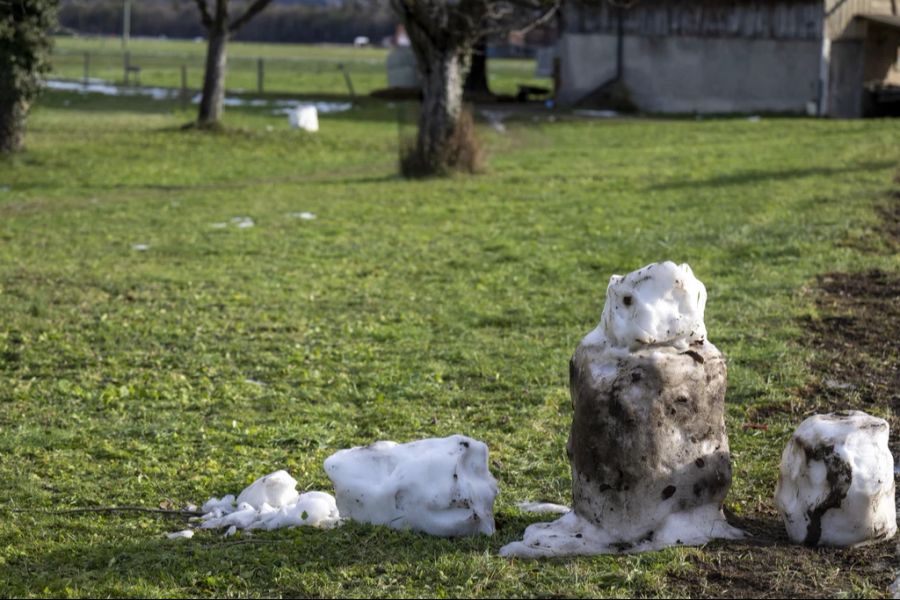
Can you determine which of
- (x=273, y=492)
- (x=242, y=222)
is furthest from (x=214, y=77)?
(x=273, y=492)

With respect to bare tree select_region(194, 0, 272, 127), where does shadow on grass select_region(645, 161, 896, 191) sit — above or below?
below

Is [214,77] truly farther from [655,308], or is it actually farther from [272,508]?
[655,308]

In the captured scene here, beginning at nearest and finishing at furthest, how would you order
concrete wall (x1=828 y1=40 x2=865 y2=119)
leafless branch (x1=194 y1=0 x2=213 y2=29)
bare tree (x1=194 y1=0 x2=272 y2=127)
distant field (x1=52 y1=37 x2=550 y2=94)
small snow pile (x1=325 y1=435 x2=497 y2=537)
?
small snow pile (x1=325 y1=435 x2=497 y2=537) → leafless branch (x1=194 y1=0 x2=213 y2=29) → bare tree (x1=194 y1=0 x2=272 y2=127) → concrete wall (x1=828 y1=40 x2=865 y2=119) → distant field (x1=52 y1=37 x2=550 y2=94)

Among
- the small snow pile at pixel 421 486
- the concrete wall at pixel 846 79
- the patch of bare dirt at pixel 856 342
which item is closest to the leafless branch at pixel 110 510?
the small snow pile at pixel 421 486

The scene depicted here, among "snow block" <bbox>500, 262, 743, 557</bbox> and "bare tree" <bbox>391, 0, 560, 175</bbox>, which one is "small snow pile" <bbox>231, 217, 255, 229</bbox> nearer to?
"bare tree" <bbox>391, 0, 560, 175</bbox>

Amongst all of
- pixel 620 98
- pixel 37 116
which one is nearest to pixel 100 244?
pixel 37 116

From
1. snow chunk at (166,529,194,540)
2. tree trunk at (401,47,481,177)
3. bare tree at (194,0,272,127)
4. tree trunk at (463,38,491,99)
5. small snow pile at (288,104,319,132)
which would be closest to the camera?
snow chunk at (166,529,194,540)

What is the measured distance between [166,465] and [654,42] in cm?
3204

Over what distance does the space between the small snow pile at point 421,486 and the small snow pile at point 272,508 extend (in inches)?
6.4

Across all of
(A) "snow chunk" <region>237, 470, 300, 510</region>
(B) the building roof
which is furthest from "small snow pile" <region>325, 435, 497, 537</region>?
(B) the building roof

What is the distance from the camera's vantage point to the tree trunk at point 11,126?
23.0 metres

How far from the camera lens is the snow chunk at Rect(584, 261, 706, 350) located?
212 inches

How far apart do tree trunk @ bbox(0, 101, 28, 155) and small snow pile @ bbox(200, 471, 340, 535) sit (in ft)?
59.9

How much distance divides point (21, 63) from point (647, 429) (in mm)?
19734
